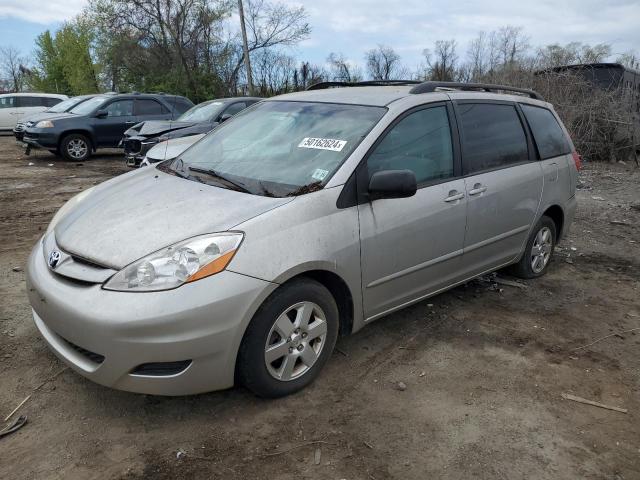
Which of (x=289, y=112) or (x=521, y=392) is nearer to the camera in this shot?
(x=521, y=392)

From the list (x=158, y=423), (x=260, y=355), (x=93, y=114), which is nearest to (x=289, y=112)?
(x=260, y=355)

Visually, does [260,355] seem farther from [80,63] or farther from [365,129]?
[80,63]

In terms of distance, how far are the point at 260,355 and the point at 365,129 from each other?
1541 millimetres

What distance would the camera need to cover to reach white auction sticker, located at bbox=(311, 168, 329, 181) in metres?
3.10

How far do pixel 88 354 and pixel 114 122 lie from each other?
38.4 feet

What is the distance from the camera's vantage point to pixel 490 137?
4148mm

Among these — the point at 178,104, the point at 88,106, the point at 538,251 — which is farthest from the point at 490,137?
the point at 88,106

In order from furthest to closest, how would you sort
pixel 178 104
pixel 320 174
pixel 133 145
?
1. pixel 178 104
2. pixel 133 145
3. pixel 320 174

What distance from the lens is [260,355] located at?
8.88 feet

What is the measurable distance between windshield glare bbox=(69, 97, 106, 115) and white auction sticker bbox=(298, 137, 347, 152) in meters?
11.3

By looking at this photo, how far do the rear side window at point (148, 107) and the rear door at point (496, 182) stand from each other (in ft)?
35.2

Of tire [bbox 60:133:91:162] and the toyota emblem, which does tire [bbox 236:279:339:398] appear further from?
tire [bbox 60:133:91:162]

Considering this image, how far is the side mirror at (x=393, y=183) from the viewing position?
119 inches

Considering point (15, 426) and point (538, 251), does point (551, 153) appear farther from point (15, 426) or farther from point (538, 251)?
point (15, 426)
